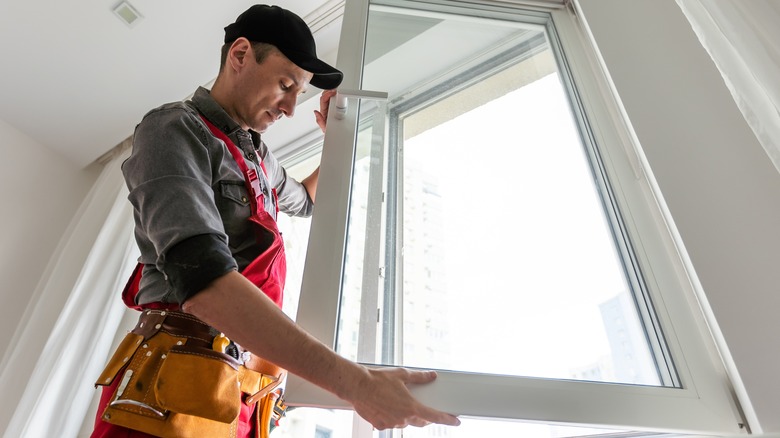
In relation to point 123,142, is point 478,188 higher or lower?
lower

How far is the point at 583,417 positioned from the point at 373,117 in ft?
2.46

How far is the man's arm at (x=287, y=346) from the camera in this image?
604 mm

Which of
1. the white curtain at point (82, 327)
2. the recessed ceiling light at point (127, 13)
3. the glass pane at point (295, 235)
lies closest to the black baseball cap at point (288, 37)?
the glass pane at point (295, 235)

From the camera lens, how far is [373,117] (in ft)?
3.51

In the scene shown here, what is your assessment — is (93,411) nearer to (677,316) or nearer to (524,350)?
(524,350)

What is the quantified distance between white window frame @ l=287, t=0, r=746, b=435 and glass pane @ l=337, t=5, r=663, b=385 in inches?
1.7

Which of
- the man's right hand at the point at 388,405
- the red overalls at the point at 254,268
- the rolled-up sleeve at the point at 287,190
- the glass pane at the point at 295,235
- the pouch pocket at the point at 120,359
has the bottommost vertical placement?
the man's right hand at the point at 388,405

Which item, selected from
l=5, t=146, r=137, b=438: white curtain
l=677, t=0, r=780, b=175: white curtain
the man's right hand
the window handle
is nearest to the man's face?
the window handle

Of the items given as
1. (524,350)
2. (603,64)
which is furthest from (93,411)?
(603,64)

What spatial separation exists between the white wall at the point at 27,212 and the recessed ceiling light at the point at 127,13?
114 cm

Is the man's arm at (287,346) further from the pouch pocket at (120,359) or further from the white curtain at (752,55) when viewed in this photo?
the white curtain at (752,55)

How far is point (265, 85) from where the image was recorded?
999mm

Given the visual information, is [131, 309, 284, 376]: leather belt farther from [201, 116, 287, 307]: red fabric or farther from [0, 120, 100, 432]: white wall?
[0, 120, 100, 432]: white wall

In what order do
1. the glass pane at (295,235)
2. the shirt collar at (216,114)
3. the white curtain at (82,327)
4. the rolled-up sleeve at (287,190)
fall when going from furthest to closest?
the glass pane at (295,235) → the white curtain at (82,327) → the rolled-up sleeve at (287,190) → the shirt collar at (216,114)
